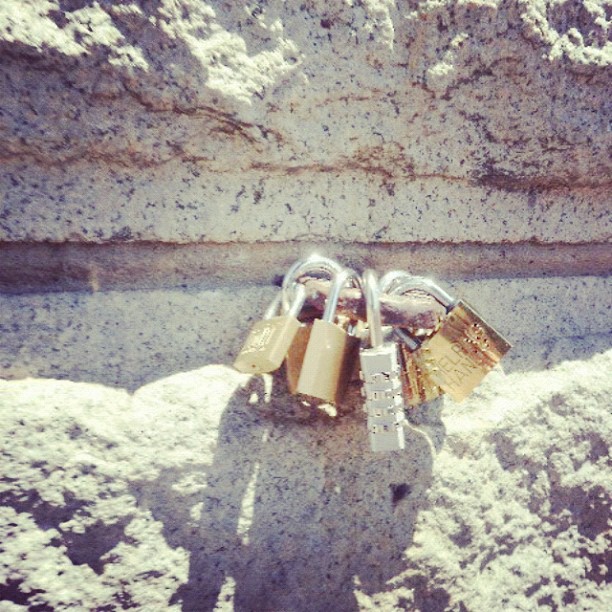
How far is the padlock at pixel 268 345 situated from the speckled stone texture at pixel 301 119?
0.15m

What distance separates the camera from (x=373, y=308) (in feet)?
2.05

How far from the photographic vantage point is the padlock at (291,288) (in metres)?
0.62

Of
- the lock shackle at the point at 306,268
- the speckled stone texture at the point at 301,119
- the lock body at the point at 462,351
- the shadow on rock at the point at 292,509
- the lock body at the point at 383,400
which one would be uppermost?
the speckled stone texture at the point at 301,119

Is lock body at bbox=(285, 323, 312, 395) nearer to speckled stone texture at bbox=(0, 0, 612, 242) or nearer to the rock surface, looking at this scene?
the rock surface

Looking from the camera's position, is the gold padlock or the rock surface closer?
the rock surface

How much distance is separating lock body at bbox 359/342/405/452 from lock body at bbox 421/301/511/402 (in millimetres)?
83

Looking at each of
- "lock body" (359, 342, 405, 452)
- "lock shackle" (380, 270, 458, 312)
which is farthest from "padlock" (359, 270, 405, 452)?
"lock shackle" (380, 270, 458, 312)

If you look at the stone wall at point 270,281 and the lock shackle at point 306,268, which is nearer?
the stone wall at point 270,281

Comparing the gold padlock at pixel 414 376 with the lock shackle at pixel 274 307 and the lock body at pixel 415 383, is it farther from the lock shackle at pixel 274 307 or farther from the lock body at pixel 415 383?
the lock shackle at pixel 274 307

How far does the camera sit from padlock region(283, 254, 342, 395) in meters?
0.62

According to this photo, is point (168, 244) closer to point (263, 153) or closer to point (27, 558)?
point (263, 153)

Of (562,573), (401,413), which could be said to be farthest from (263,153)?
(562,573)

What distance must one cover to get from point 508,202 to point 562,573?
0.54m

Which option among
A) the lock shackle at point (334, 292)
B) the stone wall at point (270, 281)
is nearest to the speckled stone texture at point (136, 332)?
the stone wall at point (270, 281)
